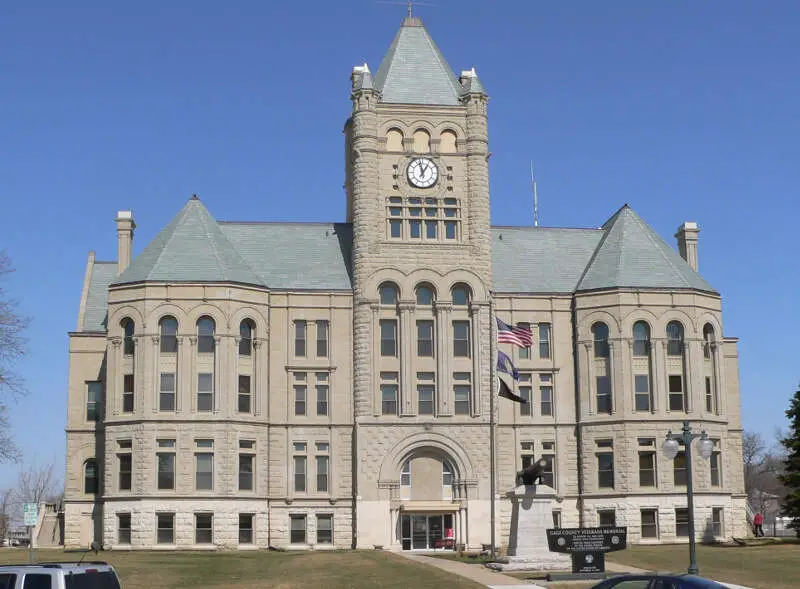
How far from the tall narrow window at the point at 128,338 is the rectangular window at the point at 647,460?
26.8 meters

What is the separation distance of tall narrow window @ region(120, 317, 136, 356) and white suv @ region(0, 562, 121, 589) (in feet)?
134

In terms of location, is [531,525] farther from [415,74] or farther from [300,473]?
[415,74]

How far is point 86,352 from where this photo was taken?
2714 inches

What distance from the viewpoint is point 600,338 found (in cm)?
6794

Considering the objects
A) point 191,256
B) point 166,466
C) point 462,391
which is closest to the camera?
point 166,466

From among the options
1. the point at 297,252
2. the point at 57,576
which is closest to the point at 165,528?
the point at 297,252

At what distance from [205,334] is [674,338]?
24.8m

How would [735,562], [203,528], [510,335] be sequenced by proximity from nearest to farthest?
[735,562]
[510,335]
[203,528]

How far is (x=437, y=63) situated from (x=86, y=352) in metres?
25.2

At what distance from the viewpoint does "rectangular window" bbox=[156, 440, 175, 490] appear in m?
62.4

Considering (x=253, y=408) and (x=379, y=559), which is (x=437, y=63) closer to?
(x=253, y=408)

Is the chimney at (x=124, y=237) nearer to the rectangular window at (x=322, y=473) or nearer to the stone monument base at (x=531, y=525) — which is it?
the rectangular window at (x=322, y=473)

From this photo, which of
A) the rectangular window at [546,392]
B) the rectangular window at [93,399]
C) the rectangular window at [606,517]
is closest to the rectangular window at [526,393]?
the rectangular window at [546,392]

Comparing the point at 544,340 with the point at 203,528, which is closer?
Answer: the point at 203,528
